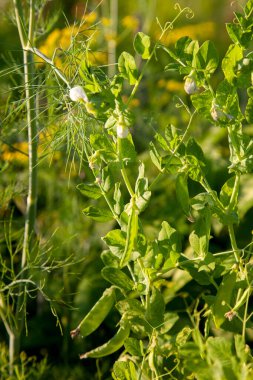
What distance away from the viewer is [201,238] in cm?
171

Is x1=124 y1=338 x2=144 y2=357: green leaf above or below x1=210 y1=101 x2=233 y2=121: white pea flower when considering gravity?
below

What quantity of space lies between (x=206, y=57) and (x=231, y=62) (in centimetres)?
6

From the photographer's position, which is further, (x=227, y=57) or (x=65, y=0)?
(x=65, y=0)

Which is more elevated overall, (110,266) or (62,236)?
(110,266)

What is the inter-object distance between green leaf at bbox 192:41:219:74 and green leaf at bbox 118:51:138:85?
0.13 metres

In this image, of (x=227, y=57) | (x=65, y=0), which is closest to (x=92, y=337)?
(x=227, y=57)

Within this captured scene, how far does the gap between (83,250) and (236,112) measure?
154 cm

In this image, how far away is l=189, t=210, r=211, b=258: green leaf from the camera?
1.69 m

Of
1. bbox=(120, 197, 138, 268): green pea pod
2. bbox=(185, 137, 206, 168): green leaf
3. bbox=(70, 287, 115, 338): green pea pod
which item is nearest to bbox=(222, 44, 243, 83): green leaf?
bbox=(185, 137, 206, 168): green leaf

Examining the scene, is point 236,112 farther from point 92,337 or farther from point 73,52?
point 92,337

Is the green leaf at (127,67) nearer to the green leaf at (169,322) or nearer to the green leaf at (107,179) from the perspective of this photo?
the green leaf at (107,179)

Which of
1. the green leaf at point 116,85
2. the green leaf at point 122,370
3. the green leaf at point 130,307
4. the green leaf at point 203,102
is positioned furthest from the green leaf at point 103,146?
the green leaf at point 122,370

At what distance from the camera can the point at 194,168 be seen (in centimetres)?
171

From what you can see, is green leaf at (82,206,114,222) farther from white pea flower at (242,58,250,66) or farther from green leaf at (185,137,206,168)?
white pea flower at (242,58,250,66)
